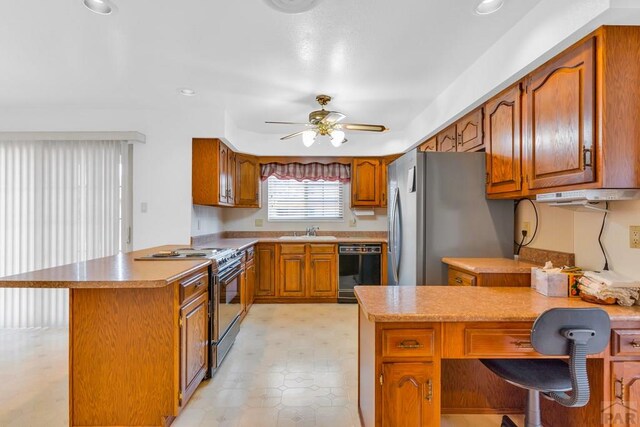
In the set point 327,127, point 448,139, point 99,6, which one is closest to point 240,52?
point 99,6

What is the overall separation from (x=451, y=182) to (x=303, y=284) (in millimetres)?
2582

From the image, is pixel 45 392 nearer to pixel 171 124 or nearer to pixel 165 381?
pixel 165 381

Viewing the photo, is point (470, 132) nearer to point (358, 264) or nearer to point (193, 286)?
point (358, 264)

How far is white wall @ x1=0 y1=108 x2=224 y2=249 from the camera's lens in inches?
140

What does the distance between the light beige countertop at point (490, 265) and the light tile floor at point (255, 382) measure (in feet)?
2.95

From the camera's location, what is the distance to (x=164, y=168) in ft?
11.7

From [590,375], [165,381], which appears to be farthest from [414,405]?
[165,381]

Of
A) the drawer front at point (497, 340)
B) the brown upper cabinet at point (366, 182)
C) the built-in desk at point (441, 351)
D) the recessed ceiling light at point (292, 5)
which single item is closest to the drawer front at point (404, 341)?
the built-in desk at point (441, 351)

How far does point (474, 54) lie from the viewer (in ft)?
7.66

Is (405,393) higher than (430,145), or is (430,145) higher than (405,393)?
(430,145)

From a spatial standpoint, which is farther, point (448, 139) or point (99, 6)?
point (448, 139)

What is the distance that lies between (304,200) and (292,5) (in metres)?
3.55

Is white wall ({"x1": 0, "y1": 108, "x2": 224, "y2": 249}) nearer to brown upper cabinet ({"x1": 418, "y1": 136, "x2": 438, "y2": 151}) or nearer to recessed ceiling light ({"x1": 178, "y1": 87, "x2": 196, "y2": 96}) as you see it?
recessed ceiling light ({"x1": 178, "y1": 87, "x2": 196, "y2": 96})

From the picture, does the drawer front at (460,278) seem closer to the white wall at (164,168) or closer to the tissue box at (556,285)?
the tissue box at (556,285)
